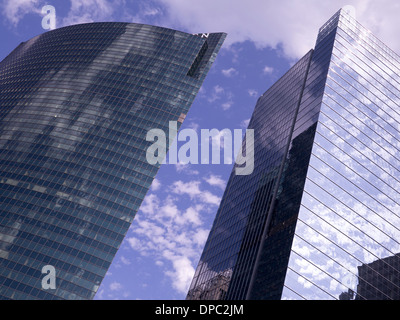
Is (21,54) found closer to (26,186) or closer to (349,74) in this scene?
(26,186)

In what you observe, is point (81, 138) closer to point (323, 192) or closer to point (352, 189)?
point (323, 192)

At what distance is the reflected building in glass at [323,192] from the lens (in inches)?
3088

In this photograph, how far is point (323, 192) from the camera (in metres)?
85.4

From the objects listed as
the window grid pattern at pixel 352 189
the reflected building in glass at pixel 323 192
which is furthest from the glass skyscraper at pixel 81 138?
the window grid pattern at pixel 352 189

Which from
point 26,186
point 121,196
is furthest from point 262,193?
point 26,186

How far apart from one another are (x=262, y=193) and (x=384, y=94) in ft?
146

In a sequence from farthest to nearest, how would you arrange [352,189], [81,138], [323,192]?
[81,138]
[352,189]
[323,192]

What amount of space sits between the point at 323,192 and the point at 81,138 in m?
68.5

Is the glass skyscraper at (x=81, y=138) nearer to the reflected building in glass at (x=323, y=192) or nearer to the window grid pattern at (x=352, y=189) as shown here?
the reflected building in glass at (x=323, y=192)

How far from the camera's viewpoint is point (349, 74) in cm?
10850

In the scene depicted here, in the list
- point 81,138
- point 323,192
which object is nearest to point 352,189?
point 323,192

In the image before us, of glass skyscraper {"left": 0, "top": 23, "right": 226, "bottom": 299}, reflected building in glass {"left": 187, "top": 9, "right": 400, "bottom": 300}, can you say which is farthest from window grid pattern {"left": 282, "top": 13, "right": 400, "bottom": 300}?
glass skyscraper {"left": 0, "top": 23, "right": 226, "bottom": 299}

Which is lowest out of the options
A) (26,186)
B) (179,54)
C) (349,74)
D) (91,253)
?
(91,253)

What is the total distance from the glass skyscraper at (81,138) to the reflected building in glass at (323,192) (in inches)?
1048
